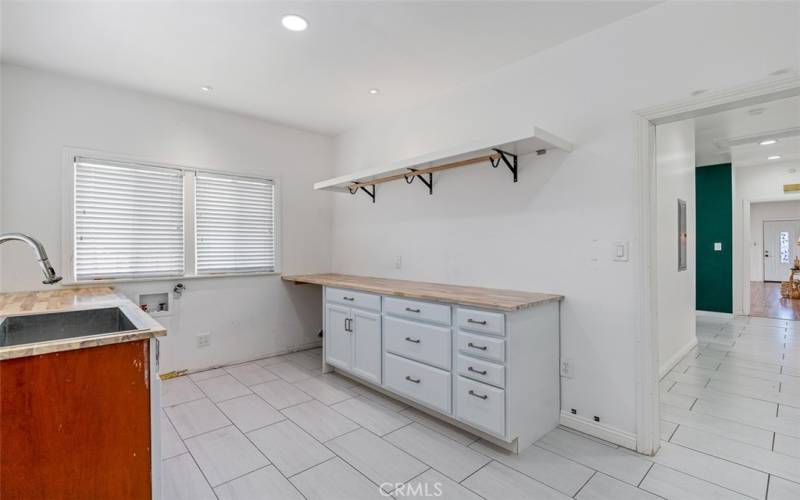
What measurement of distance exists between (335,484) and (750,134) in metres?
5.65

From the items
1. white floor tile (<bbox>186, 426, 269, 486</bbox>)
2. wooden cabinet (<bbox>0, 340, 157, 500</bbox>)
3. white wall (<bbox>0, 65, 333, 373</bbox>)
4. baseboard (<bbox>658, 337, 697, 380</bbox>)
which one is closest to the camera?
wooden cabinet (<bbox>0, 340, 157, 500</bbox>)

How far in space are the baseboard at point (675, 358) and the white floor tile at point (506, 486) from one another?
6.60 feet

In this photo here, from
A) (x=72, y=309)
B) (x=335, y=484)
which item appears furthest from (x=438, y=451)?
(x=72, y=309)

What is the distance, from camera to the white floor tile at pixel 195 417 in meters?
2.57

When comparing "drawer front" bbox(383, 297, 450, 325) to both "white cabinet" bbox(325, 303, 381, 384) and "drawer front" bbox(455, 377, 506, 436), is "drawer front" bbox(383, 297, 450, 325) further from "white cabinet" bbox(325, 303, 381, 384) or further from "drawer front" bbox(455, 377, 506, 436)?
"drawer front" bbox(455, 377, 506, 436)

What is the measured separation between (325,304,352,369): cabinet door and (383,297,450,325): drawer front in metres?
0.58

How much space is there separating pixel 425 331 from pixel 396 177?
1604 mm

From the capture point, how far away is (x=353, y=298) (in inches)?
130

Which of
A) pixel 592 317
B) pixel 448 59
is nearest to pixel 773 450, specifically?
pixel 592 317

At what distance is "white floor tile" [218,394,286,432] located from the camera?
8.69 ft

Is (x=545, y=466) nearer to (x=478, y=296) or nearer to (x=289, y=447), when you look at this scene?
(x=478, y=296)

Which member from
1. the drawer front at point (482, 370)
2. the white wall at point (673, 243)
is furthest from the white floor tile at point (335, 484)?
the white wall at point (673, 243)

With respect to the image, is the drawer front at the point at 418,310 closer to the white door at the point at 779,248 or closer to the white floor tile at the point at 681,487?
the white floor tile at the point at 681,487

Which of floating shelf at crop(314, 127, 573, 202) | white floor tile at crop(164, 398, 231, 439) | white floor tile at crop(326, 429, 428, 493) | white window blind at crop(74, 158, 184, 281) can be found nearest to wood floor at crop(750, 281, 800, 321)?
floating shelf at crop(314, 127, 573, 202)
